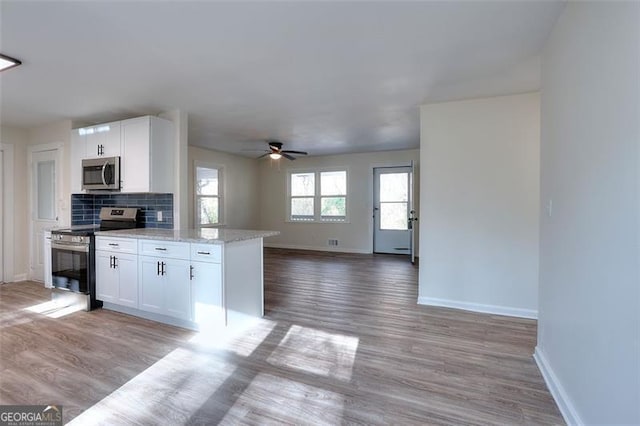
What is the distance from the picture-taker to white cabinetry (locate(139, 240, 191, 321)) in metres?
2.93

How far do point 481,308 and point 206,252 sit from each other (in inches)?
117

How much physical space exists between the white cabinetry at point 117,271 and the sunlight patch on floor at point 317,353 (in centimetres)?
177

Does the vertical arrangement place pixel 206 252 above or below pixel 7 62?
below

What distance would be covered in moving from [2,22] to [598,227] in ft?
11.8

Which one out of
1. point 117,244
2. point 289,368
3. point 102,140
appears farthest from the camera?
point 102,140

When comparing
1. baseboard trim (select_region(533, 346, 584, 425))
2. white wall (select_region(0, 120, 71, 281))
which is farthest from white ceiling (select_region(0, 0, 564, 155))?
baseboard trim (select_region(533, 346, 584, 425))

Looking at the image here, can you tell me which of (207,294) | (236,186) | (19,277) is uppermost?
(236,186)

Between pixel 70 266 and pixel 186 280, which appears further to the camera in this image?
pixel 70 266

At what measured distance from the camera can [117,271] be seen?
3.34 meters

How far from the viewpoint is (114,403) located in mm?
1851

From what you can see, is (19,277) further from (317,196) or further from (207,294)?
(317,196)

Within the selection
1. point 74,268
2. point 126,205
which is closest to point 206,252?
point 74,268

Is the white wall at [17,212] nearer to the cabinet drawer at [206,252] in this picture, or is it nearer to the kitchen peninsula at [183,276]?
the kitchen peninsula at [183,276]

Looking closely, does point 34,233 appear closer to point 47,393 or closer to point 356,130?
point 47,393
